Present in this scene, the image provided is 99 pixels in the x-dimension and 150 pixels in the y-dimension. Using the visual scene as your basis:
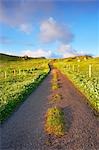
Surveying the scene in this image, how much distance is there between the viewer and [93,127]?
37.1ft

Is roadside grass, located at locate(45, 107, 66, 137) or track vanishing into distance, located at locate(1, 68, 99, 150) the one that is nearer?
track vanishing into distance, located at locate(1, 68, 99, 150)

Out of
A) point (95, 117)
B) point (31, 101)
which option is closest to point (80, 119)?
point (95, 117)

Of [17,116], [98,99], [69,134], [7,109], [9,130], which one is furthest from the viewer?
[98,99]

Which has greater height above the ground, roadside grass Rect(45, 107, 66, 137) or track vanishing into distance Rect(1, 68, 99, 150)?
roadside grass Rect(45, 107, 66, 137)

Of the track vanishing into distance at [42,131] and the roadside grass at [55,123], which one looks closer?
the track vanishing into distance at [42,131]

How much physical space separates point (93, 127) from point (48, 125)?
5.29 feet

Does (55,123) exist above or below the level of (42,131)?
above

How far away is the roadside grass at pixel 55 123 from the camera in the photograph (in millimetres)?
10680

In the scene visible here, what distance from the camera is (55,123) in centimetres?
1157

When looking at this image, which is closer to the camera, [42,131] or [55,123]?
[42,131]

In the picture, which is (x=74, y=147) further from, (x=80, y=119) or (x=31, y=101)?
(x=31, y=101)

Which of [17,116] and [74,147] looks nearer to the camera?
[74,147]

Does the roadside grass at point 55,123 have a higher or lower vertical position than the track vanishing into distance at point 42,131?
higher

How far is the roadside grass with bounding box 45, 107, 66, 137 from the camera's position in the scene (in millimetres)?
10680
